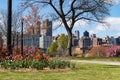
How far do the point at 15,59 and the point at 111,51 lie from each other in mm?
32005

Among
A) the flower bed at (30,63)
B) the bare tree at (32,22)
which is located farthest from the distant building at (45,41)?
the flower bed at (30,63)

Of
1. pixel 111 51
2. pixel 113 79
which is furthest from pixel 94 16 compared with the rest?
pixel 113 79

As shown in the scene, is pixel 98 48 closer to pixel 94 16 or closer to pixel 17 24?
pixel 94 16

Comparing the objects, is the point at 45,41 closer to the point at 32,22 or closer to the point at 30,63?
the point at 32,22

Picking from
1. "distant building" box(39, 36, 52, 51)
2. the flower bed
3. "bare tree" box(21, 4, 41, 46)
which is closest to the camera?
the flower bed

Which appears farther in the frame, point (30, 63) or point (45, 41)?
point (45, 41)

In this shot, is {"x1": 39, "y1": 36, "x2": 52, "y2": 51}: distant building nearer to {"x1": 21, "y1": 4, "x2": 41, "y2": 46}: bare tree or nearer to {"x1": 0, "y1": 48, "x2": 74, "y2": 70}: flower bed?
{"x1": 21, "y1": 4, "x2": 41, "y2": 46}: bare tree

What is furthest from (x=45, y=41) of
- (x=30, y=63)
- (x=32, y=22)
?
(x=30, y=63)

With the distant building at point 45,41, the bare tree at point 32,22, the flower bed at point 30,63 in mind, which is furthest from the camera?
the distant building at point 45,41

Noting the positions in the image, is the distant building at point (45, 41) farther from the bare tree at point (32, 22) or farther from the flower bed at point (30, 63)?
the flower bed at point (30, 63)

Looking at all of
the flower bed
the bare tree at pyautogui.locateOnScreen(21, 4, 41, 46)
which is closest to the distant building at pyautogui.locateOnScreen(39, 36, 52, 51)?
the bare tree at pyautogui.locateOnScreen(21, 4, 41, 46)

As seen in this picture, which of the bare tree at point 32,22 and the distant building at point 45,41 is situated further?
the distant building at point 45,41

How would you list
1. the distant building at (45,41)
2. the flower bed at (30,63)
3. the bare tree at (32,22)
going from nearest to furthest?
1. the flower bed at (30,63)
2. the bare tree at (32,22)
3. the distant building at (45,41)

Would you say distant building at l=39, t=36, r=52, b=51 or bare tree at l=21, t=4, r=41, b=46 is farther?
distant building at l=39, t=36, r=52, b=51
